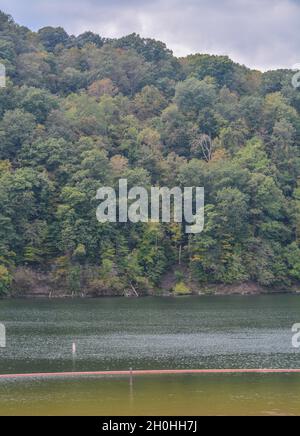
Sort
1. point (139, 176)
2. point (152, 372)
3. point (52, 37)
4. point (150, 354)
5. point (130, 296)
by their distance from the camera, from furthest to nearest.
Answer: point (52, 37) → point (139, 176) → point (130, 296) → point (150, 354) → point (152, 372)

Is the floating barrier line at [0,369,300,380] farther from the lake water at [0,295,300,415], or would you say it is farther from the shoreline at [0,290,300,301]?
the shoreline at [0,290,300,301]

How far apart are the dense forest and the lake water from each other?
38.6 feet

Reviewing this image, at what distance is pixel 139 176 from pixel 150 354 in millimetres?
55429

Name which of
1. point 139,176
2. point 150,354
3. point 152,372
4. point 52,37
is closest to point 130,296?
point 139,176

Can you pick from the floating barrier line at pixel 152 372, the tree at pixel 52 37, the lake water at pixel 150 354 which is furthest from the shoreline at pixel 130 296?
the tree at pixel 52 37

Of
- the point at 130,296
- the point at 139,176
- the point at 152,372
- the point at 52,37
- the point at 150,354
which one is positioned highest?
the point at 52,37

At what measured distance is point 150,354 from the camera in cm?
5266

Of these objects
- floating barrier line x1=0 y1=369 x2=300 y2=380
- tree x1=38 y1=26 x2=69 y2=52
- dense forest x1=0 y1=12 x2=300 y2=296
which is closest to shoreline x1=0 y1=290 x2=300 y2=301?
dense forest x1=0 y1=12 x2=300 y2=296

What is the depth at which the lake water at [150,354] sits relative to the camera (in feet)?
126

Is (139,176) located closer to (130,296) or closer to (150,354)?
(130,296)

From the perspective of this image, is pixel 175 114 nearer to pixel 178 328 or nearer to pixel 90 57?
pixel 90 57

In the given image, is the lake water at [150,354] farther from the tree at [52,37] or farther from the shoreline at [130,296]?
the tree at [52,37]

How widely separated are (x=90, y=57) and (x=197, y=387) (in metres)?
114
